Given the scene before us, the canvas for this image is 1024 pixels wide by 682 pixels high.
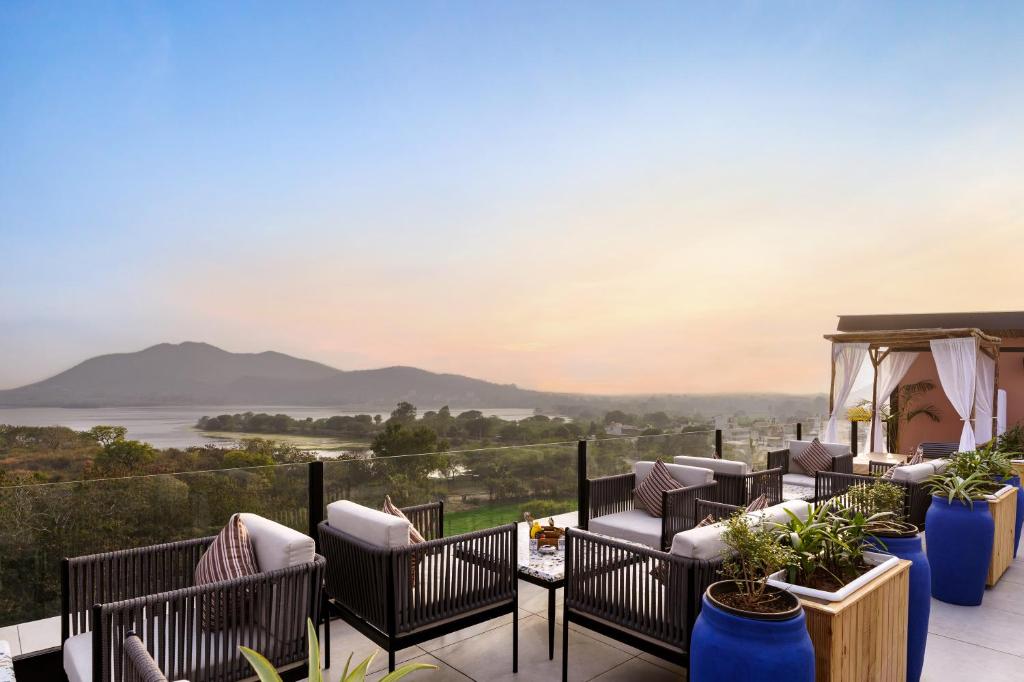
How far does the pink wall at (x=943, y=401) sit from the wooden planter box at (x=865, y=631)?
11.4 metres

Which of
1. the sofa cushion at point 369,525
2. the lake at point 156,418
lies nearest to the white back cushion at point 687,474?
the sofa cushion at point 369,525

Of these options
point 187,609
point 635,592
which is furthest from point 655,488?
point 187,609

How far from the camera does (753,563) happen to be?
236 centimetres

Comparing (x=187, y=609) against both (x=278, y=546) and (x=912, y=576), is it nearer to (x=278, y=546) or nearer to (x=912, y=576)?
(x=278, y=546)

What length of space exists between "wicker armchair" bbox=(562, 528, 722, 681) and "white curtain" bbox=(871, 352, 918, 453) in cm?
948

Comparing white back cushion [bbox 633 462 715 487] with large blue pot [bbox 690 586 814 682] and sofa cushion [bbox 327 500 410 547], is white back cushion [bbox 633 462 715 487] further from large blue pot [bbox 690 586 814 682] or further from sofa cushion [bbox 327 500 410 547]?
large blue pot [bbox 690 586 814 682]

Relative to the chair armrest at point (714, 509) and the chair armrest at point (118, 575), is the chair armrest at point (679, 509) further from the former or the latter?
the chair armrest at point (118, 575)

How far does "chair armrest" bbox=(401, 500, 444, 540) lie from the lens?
426 cm

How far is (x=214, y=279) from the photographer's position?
17.3 meters

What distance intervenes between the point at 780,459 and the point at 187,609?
24.9 feet

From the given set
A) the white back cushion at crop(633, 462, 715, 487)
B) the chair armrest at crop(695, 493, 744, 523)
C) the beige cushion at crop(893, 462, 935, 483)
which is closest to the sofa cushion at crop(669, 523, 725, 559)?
the chair armrest at crop(695, 493, 744, 523)

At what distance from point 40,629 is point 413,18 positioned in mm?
10346

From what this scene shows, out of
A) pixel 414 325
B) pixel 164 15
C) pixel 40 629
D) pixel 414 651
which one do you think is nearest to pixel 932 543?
pixel 414 651

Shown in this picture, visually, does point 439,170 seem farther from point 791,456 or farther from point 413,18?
point 791,456
